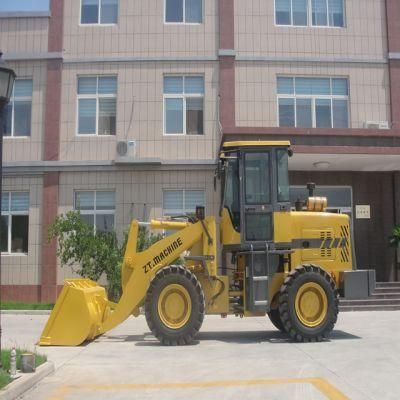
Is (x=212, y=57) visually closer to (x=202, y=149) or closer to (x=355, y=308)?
(x=202, y=149)

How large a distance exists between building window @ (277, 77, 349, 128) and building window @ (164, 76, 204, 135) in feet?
9.47

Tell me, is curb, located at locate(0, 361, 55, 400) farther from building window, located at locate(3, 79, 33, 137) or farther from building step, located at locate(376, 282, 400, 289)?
building window, located at locate(3, 79, 33, 137)

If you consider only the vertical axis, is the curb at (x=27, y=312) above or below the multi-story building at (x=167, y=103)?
below

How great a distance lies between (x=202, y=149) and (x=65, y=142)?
4.72 metres

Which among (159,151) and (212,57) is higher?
(212,57)

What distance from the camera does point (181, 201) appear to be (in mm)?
19375

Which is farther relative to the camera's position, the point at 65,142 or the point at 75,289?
the point at 65,142

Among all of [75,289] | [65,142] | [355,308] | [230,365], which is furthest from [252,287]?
[65,142]

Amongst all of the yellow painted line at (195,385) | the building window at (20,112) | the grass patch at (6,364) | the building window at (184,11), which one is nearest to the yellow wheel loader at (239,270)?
the grass patch at (6,364)

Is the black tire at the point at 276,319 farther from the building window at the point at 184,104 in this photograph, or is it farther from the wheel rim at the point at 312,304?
the building window at the point at 184,104

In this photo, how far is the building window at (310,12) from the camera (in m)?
20.3

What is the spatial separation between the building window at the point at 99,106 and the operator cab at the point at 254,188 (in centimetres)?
966

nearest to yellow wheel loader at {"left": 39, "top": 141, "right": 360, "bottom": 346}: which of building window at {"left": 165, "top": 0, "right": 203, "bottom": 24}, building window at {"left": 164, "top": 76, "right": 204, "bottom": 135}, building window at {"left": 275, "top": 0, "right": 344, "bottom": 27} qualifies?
building window at {"left": 164, "top": 76, "right": 204, "bottom": 135}

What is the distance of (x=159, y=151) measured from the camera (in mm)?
19344
